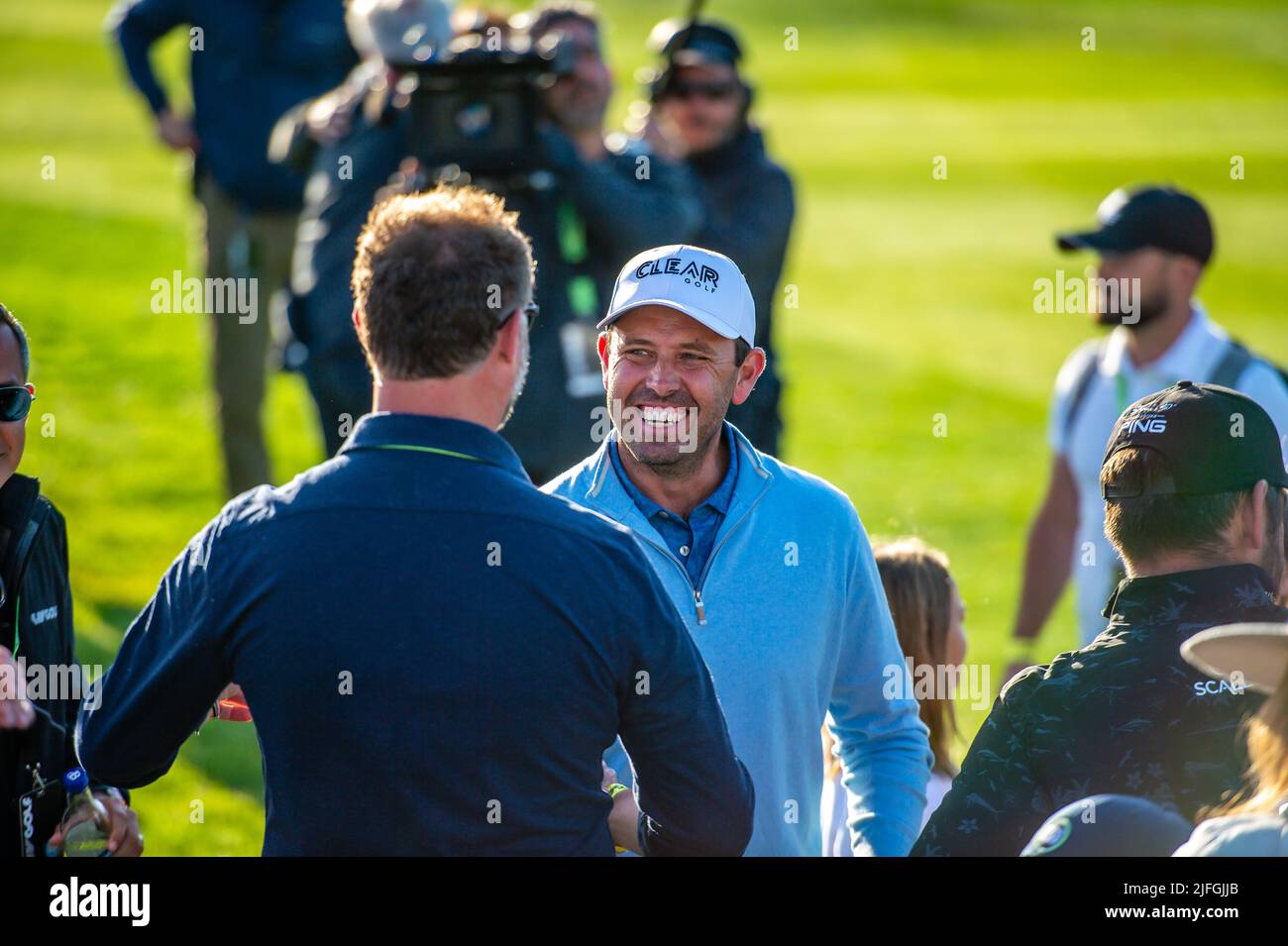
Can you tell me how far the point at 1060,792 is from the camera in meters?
2.87

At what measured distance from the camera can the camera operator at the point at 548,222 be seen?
5.69m

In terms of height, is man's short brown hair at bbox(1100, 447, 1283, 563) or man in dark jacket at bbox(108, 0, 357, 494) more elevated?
man in dark jacket at bbox(108, 0, 357, 494)

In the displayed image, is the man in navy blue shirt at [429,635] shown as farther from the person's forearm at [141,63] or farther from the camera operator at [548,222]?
the person's forearm at [141,63]

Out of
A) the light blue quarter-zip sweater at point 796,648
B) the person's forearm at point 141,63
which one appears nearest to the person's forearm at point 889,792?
the light blue quarter-zip sweater at point 796,648

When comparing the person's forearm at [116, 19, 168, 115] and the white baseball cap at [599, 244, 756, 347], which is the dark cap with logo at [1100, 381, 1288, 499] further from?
the person's forearm at [116, 19, 168, 115]

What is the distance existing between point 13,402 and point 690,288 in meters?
1.36

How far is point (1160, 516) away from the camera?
3.03 meters

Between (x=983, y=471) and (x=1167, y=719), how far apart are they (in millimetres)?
8913

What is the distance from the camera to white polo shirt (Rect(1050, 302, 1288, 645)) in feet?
18.1

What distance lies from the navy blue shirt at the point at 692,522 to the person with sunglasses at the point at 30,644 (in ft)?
3.92

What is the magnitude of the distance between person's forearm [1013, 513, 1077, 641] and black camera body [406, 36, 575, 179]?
2.17 metres

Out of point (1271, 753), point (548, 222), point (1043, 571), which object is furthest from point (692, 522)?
point (1043, 571)

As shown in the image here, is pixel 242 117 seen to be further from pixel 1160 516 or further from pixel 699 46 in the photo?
pixel 1160 516

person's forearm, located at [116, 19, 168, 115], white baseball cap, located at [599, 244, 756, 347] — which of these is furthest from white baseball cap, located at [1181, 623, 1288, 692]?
person's forearm, located at [116, 19, 168, 115]
